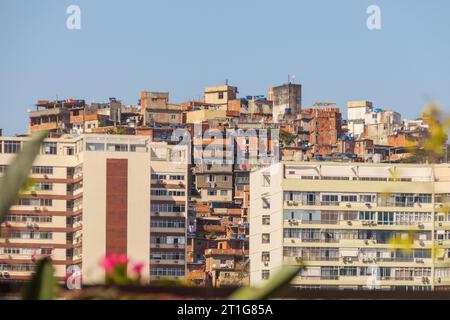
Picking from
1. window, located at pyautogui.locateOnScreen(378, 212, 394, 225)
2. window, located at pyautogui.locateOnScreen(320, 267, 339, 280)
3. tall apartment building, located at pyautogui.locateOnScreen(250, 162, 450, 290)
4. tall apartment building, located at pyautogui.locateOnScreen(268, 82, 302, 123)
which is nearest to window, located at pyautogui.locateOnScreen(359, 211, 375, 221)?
tall apartment building, located at pyautogui.locateOnScreen(250, 162, 450, 290)

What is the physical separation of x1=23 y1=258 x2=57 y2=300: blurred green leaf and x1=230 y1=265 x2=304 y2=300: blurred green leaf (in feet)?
1.30

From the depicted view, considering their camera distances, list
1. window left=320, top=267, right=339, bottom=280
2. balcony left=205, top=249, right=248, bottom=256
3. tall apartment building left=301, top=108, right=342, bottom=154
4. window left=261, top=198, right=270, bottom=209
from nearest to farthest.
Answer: window left=320, top=267, right=339, bottom=280
window left=261, top=198, right=270, bottom=209
balcony left=205, top=249, right=248, bottom=256
tall apartment building left=301, top=108, right=342, bottom=154

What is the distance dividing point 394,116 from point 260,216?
28.9 metres

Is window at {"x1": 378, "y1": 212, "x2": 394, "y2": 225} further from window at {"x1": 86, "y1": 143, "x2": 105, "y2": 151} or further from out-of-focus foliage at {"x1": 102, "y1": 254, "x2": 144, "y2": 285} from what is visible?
out-of-focus foliage at {"x1": 102, "y1": 254, "x2": 144, "y2": 285}

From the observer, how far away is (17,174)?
11.3ft

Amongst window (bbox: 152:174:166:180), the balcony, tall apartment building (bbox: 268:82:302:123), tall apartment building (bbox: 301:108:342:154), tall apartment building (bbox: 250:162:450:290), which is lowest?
the balcony

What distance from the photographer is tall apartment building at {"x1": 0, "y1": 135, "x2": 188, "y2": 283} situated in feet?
249

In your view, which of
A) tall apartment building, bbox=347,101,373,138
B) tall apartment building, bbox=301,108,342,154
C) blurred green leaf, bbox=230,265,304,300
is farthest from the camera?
tall apartment building, bbox=347,101,373,138

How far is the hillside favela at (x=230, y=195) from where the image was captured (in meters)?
67.9

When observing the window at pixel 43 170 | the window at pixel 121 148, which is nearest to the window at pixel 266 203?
the window at pixel 121 148

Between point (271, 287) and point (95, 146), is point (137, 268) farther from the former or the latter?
point (95, 146)

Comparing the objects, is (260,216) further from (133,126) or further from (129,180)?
(133,126)

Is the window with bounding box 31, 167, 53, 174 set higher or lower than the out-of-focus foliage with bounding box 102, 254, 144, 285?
lower
